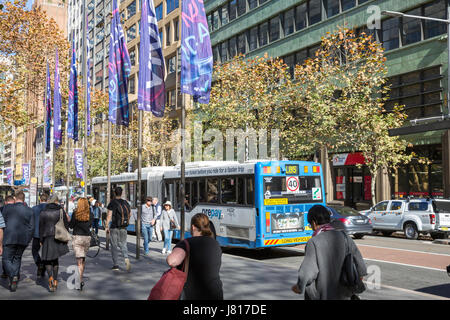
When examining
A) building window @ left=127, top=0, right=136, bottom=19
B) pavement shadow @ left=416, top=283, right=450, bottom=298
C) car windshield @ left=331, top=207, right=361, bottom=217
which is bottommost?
pavement shadow @ left=416, top=283, right=450, bottom=298

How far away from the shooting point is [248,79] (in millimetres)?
29906

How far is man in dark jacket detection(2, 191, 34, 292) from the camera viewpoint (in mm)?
9148

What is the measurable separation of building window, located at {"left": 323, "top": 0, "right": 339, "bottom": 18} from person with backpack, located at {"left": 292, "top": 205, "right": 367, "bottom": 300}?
3239 centimetres

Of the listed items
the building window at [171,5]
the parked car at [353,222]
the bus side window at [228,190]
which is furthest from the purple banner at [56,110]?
the building window at [171,5]

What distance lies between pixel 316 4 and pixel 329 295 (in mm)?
34409

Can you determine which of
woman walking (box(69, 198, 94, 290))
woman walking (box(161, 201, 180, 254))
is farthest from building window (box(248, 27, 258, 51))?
woman walking (box(69, 198, 94, 290))

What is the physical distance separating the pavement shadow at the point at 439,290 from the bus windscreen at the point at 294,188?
572 cm

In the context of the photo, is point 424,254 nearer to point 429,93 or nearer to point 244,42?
point 429,93

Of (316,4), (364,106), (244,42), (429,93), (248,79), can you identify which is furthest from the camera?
(244,42)

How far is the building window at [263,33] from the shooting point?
4122 centimetres

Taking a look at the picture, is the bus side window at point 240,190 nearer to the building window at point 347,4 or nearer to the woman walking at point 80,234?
the woman walking at point 80,234

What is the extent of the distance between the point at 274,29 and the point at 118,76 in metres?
26.6

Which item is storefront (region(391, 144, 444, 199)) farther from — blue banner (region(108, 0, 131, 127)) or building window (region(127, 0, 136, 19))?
building window (region(127, 0, 136, 19))
